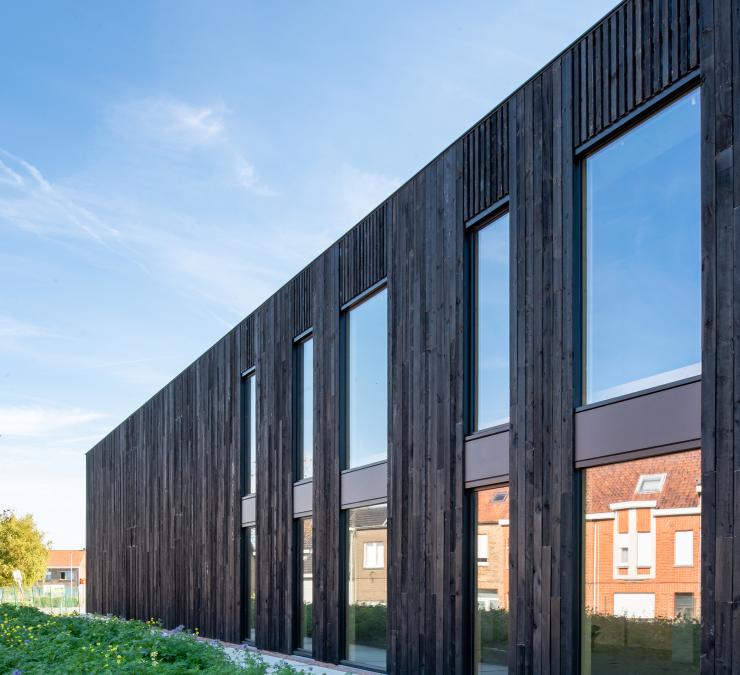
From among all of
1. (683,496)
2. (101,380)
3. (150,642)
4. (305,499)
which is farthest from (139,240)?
(683,496)

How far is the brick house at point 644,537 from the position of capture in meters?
7.88

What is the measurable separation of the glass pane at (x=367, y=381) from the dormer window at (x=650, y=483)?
4.96m

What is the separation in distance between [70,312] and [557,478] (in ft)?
94.6

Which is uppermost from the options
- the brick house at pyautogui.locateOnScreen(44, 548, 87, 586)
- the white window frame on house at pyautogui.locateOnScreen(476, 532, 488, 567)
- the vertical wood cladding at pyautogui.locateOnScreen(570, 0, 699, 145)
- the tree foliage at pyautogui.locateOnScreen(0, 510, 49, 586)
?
the vertical wood cladding at pyautogui.locateOnScreen(570, 0, 699, 145)

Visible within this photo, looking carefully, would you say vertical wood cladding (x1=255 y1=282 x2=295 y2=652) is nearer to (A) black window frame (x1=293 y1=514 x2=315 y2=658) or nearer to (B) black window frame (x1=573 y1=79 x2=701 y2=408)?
(A) black window frame (x1=293 y1=514 x2=315 y2=658)

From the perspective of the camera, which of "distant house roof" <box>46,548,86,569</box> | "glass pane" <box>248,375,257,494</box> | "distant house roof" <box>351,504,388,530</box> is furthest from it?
"distant house roof" <box>46,548,86,569</box>

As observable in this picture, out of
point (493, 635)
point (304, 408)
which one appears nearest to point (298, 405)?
point (304, 408)

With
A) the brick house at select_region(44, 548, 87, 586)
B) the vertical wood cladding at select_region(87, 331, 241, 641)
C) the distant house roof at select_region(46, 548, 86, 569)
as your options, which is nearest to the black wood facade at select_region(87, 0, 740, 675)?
the vertical wood cladding at select_region(87, 331, 241, 641)

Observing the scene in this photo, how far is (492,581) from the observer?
10.3 m

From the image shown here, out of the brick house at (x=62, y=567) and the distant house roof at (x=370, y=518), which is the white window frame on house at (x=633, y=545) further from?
the brick house at (x=62, y=567)

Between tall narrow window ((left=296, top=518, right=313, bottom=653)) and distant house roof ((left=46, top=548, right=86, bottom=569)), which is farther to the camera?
distant house roof ((left=46, top=548, right=86, bottom=569))

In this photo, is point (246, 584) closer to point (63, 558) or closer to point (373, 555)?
point (373, 555)

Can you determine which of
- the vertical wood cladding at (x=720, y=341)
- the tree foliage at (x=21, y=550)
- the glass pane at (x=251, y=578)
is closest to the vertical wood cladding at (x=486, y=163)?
the vertical wood cladding at (x=720, y=341)

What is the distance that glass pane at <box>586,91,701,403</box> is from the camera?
8172mm
